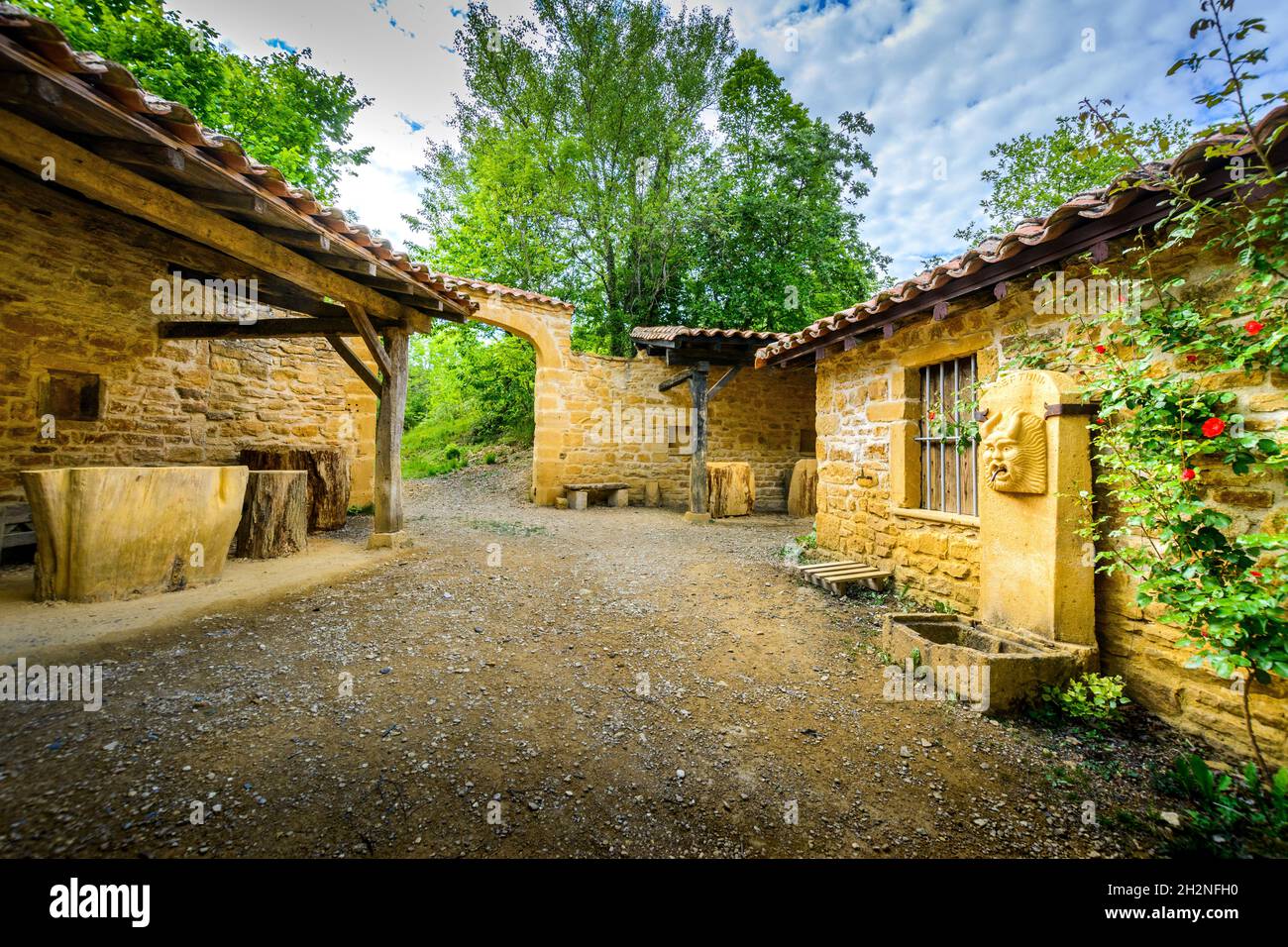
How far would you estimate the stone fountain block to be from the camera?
3.17 metres

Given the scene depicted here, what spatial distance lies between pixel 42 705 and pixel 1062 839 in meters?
4.34

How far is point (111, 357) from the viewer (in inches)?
196

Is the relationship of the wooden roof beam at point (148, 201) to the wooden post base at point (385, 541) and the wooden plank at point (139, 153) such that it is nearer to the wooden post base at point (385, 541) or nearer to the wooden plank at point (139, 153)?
the wooden plank at point (139, 153)

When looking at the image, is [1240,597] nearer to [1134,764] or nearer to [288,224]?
[1134,764]

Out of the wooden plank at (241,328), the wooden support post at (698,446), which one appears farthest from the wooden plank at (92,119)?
the wooden support post at (698,446)

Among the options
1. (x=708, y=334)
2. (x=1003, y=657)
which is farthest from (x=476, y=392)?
(x=1003, y=657)

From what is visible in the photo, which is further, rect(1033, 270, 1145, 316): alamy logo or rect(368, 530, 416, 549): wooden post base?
rect(368, 530, 416, 549): wooden post base

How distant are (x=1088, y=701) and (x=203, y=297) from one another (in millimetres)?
9021

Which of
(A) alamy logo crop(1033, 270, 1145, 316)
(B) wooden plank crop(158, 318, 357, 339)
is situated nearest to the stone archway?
(B) wooden plank crop(158, 318, 357, 339)

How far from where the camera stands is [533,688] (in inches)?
104

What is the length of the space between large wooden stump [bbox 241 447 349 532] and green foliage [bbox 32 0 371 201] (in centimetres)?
632

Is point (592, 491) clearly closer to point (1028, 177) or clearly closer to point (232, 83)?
point (232, 83)

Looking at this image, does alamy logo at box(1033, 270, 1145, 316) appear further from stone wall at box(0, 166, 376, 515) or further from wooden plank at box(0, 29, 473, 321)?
stone wall at box(0, 166, 376, 515)
